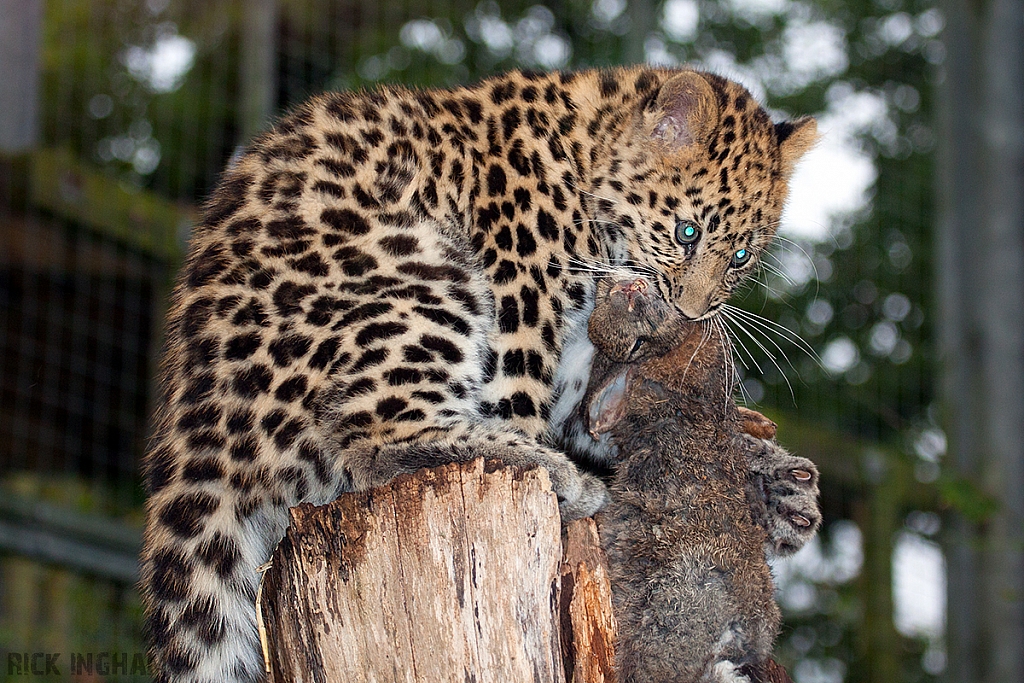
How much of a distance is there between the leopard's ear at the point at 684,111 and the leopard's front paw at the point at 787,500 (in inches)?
47.8

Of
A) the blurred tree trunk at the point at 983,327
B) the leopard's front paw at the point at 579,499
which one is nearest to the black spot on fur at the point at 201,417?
the leopard's front paw at the point at 579,499

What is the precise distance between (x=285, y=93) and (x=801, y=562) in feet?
12.7

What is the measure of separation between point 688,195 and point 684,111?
285mm

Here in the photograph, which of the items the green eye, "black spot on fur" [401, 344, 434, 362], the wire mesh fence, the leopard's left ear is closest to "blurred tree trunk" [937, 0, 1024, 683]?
the wire mesh fence

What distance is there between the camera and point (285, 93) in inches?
226

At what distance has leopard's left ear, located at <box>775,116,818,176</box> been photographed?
4.25m

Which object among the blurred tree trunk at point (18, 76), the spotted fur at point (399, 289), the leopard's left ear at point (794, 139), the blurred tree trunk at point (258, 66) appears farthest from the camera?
the blurred tree trunk at point (258, 66)

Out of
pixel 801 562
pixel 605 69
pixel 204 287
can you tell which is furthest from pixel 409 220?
pixel 801 562

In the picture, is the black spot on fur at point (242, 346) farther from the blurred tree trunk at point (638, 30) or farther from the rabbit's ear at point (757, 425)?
the blurred tree trunk at point (638, 30)

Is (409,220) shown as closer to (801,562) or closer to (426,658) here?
(426,658)

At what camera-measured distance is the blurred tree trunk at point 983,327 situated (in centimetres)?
535

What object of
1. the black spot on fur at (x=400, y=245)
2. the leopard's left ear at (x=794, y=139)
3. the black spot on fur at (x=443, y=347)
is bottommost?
the black spot on fur at (x=443, y=347)

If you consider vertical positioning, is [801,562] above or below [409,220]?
below

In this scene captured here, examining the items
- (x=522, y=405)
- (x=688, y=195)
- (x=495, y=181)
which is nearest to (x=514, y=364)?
(x=522, y=405)
